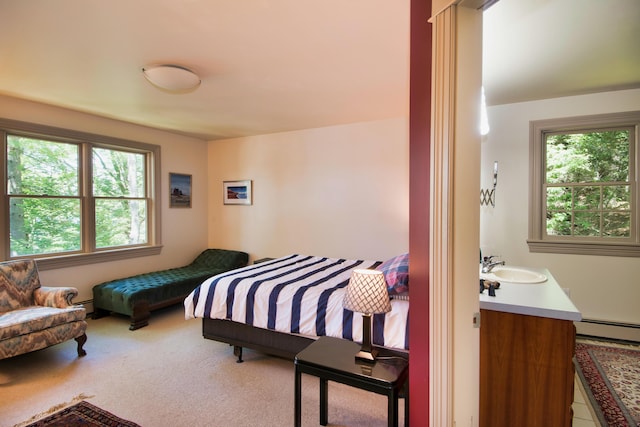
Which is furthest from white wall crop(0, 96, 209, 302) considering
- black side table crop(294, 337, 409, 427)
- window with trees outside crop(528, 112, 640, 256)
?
window with trees outside crop(528, 112, 640, 256)

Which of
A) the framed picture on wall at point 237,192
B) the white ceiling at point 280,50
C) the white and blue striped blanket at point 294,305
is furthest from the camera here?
the framed picture on wall at point 237,192

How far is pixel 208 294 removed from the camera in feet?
9.15

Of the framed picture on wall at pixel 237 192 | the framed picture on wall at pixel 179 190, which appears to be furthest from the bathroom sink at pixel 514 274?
the framed picture on wall at pixel 179 190

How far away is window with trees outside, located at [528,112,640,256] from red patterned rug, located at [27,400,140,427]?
12.9 ft

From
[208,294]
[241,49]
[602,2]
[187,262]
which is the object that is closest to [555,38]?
[602,2]

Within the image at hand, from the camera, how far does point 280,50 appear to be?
2.28m

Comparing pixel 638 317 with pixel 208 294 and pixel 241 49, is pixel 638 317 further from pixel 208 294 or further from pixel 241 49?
pixel 241 49

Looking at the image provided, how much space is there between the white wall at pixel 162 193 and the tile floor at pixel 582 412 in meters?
4.96

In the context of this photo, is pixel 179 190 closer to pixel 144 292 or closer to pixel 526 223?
pixel 144 292

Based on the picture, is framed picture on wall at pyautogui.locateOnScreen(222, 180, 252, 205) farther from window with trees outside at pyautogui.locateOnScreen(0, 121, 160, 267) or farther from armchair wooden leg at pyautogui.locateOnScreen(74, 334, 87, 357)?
armchair wooden leg at pyautogui.locateOnScreen(74, 334, 87, 357)

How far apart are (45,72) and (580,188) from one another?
5205 mm

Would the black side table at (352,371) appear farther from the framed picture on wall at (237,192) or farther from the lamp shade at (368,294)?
the framed picture on wall at (237,192)

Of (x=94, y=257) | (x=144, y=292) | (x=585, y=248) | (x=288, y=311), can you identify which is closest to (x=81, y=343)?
(x=144, y=292)

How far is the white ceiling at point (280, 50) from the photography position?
5.95 ft
